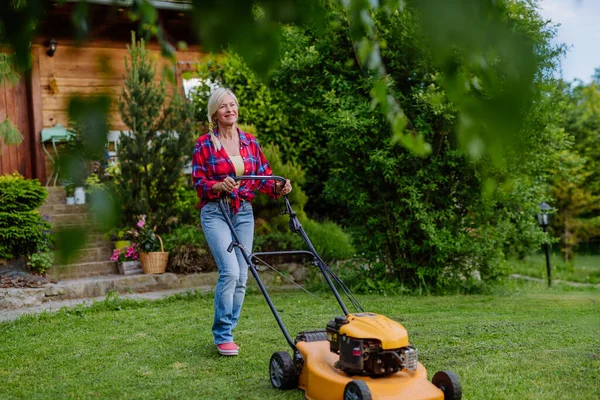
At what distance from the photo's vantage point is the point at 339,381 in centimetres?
312

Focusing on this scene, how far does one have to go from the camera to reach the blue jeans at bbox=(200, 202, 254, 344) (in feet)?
14.4

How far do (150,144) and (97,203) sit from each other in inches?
286

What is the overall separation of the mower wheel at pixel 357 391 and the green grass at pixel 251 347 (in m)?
0.62

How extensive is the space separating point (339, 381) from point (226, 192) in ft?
5.53

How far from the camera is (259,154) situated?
4.71 metres

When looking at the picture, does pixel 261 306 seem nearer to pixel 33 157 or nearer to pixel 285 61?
pixel 285 61

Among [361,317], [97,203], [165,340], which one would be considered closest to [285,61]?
[165,340]

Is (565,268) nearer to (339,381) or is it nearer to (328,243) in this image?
(328,243)

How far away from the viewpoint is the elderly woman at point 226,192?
4391 mm

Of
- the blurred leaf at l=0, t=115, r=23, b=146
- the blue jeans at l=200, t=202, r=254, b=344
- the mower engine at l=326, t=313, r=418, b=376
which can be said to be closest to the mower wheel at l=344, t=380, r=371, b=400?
the mower engine at l=326, t=313, r=418, b=376

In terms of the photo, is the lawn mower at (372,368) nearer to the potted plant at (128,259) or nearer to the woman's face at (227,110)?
the woman's face at (227,110)

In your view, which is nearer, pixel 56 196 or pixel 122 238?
pixel 122 238

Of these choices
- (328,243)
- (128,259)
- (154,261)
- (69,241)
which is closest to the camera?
(69,241)

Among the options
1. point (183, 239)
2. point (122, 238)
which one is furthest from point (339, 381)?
point (122, 238)
